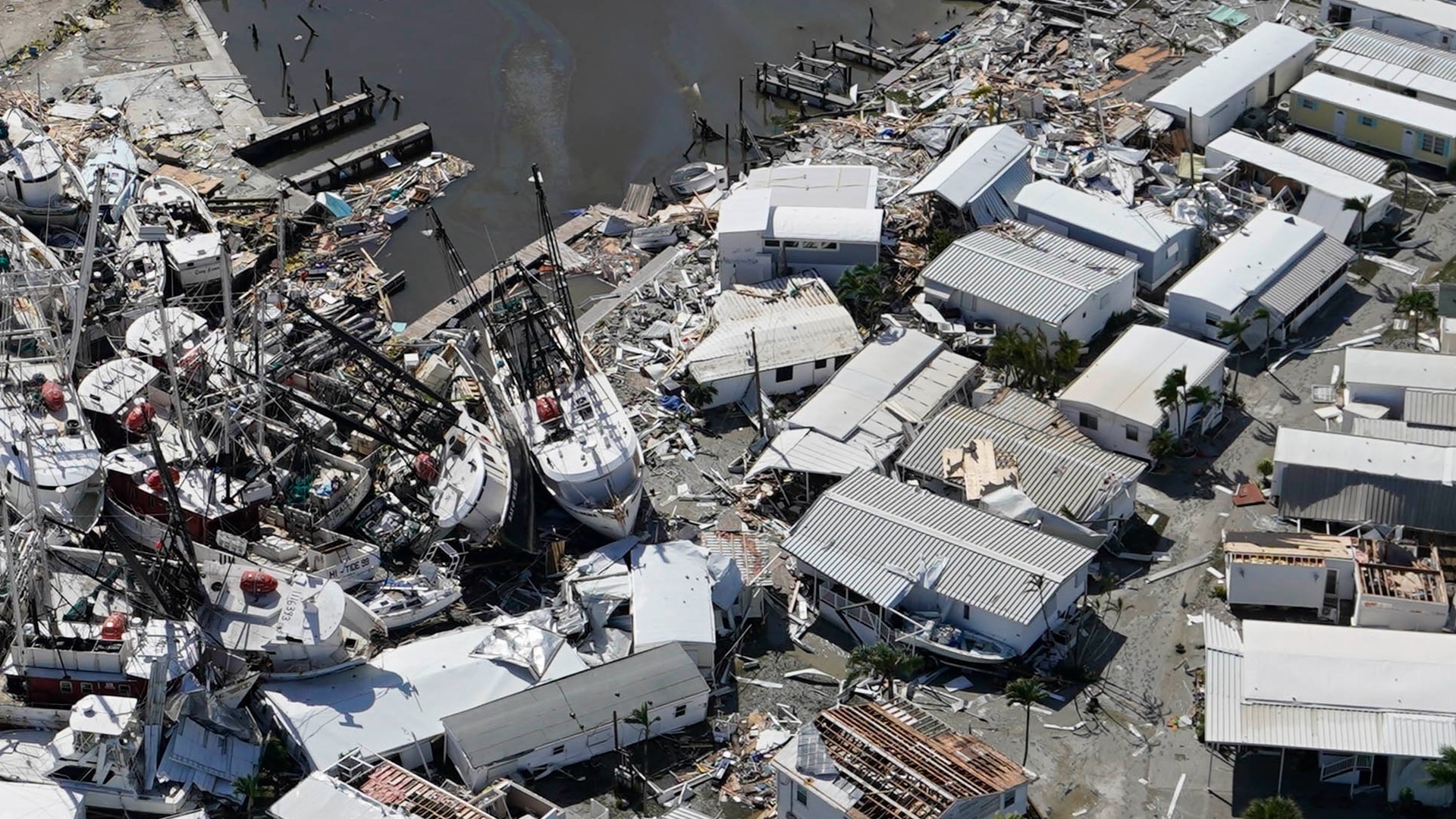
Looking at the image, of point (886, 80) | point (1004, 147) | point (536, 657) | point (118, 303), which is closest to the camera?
point (536, 657)

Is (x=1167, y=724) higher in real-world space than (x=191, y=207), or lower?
lower

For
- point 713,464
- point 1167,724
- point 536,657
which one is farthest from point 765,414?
point 1167,724

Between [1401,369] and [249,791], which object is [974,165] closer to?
[1401,369]

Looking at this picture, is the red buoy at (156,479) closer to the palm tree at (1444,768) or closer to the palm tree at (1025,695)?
the palm tree at (1025,695)

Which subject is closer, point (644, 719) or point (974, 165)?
point (644, 719)

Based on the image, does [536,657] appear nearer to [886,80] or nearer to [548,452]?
[548,452]

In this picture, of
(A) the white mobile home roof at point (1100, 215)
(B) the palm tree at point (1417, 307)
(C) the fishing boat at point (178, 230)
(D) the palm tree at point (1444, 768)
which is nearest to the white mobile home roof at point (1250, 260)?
(A) the white mobile home roof at point (1100, 215)

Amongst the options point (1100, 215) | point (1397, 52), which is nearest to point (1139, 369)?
point (1100, 215)
